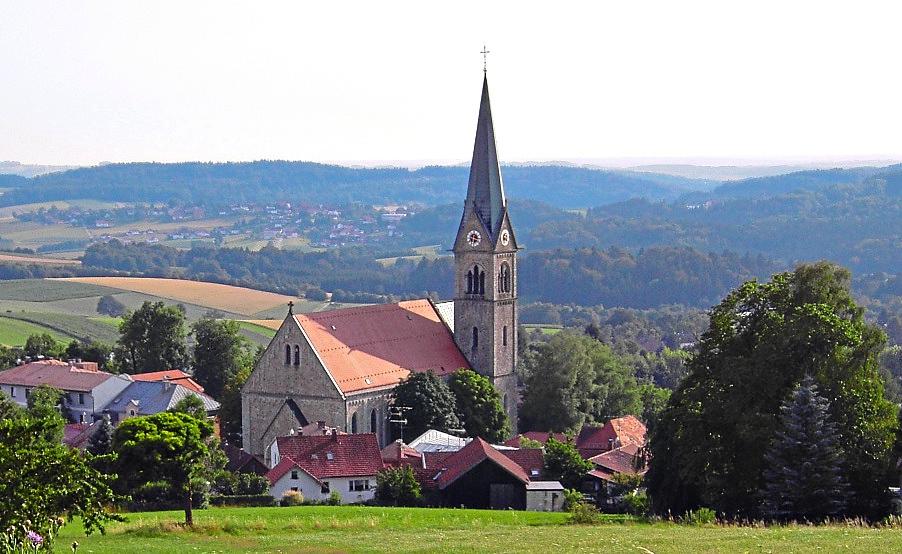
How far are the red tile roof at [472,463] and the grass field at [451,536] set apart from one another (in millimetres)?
13309

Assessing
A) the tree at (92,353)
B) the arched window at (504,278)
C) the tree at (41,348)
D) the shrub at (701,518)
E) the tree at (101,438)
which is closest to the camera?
the shrub at (701,518)

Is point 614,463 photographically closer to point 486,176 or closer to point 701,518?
point 486,176

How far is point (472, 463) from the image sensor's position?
57.8 meters

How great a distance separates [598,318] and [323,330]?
11977 cm

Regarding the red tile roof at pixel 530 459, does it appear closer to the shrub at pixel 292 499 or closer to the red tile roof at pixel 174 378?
the shrub at pixel 292 499

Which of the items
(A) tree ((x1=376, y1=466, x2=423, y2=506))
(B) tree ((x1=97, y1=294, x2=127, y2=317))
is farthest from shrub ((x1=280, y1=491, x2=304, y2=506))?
(B) tree ((x1=97, y1=294, x2=127, y2=317))

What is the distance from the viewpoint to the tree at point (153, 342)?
9606cm

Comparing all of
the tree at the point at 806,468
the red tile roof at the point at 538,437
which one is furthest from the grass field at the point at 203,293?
the tree at the point at 806,468

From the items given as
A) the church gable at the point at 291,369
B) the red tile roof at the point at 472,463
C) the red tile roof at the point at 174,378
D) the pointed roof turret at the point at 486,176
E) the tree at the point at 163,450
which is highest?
the pointed roof turret at the point at 486,176

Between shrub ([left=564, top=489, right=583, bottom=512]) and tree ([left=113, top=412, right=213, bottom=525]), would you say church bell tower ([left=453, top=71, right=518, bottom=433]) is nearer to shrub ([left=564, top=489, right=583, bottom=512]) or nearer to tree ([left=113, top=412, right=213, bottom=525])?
shrub ([left=564, top=489, right=583, bottom=512])

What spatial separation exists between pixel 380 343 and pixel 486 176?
1030 cm

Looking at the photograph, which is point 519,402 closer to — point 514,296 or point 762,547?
point 514,296

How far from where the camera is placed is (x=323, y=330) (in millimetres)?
72188

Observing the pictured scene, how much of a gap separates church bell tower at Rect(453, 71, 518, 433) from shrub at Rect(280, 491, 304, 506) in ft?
74.4
